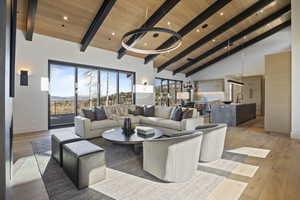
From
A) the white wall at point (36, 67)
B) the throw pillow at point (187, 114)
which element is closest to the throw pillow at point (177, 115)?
the throw pillow at point (187, 114)

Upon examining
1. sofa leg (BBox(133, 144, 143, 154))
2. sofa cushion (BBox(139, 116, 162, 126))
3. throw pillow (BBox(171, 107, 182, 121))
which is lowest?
A: sofa leg (BBox(133, 144, 143, 154))

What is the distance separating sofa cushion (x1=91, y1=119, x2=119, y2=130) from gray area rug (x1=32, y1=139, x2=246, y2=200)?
1521 millimetres

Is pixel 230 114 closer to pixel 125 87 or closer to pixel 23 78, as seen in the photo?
pixel 125 87

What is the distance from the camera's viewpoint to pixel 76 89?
20.6 ft

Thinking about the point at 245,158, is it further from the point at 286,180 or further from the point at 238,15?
the point at 238,15

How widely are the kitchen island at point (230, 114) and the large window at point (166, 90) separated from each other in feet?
14.5

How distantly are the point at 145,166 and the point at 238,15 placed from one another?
712 centimetres

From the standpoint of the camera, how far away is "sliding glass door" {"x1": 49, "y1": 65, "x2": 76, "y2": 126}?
5770 mm

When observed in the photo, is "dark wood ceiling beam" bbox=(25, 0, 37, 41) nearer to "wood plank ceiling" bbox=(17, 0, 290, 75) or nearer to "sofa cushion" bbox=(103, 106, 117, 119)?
"wood plank ceiling" bbox=(17, 0, 290, 75)

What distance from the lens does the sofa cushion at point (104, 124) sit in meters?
4.35

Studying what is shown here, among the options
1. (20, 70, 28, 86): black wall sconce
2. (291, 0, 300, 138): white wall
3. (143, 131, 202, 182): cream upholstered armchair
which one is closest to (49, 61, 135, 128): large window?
(20, 70, 28, 86): black wall sconce

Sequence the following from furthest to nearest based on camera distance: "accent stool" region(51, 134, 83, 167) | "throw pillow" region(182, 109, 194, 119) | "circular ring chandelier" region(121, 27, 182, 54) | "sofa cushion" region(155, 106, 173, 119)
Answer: "sofa cushion" region(155, 106, 173, 119), "throw pillow" region(182, 109, 194, 119), "circular ring chandelier" region(121, 27, 182, 54), "accent stool" region(51, 134, 83, 167)

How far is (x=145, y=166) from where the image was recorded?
2420 millimetres

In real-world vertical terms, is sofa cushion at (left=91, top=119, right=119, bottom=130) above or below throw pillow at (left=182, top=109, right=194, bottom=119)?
below
